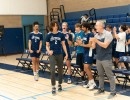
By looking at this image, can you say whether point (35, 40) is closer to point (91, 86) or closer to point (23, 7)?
point (91, 86)

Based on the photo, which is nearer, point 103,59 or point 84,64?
point 103,59

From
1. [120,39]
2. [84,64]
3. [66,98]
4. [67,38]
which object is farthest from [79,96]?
[120,39]

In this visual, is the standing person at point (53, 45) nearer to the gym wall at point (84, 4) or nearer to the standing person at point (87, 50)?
the standing person at point (87, 50)

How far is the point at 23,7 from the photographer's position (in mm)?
15938

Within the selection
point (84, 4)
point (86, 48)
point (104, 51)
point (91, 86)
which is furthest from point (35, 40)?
point (84, 4)

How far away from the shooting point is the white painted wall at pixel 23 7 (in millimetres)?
15164

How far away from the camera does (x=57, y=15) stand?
16.7 m

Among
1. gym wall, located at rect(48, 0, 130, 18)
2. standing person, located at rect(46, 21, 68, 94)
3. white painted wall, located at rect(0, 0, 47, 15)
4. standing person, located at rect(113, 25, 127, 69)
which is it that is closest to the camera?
standing person, located at rect(46, 21, 68, 94)

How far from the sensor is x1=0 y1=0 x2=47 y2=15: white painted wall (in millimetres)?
15164

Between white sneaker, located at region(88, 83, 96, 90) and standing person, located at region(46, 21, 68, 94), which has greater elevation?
standing person, located at region(46, 21, 68, 94)

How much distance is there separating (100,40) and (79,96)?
1.42 meters

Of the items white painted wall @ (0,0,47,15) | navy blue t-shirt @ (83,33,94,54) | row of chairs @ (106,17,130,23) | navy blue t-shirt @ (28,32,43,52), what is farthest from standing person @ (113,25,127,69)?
white painted wall @ (0,0,47,15)

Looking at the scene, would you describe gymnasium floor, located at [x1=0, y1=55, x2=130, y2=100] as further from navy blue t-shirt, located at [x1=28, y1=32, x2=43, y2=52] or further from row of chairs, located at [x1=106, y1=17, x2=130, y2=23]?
row of chairs, located at [x1=106, y1=17, x2=130, y2=23]

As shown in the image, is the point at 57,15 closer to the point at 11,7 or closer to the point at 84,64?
the point at 11,7
